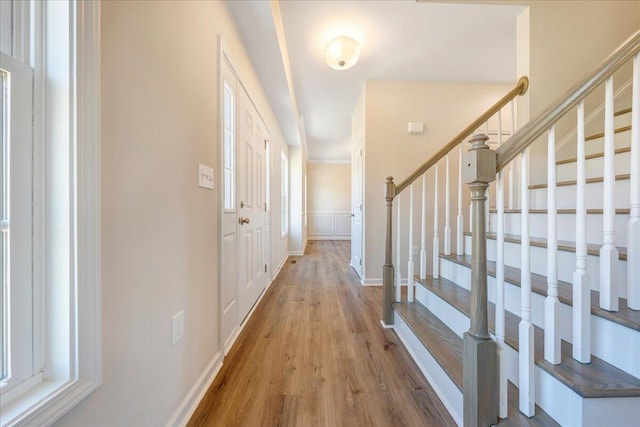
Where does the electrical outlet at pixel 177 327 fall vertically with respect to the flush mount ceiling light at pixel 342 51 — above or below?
below

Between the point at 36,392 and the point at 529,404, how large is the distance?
138cm

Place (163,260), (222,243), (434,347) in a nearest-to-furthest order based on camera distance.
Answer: (163,260)
(434,347)
(222,243)

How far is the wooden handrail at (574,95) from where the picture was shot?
2.69 feet

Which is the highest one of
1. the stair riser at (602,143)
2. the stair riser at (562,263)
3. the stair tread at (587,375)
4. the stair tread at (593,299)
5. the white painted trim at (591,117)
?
the white painted trim at (591,117)

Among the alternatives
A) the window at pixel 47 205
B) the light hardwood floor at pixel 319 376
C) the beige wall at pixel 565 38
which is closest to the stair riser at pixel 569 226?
Answer: the beige wall at pixel 565 38

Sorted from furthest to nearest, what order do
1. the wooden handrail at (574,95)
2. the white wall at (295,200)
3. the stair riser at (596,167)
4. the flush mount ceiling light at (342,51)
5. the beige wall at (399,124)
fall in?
the white wall at (295,200) → the beige wall at (399,124) → the flush mount ceiling light at (342,51) → the stair riser at (596,167) → the wooden handrail at (574,95)

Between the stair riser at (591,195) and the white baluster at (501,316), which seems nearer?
the white baluster at (501,316)

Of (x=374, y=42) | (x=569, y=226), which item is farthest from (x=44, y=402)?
(x=374, y=42)

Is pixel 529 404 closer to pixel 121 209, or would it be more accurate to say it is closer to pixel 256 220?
pixel 121 209

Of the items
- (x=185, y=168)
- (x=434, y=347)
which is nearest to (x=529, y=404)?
(x=434, y=347)

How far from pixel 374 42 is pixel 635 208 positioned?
7.63ft

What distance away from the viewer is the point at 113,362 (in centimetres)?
73

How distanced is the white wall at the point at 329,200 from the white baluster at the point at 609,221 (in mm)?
6796

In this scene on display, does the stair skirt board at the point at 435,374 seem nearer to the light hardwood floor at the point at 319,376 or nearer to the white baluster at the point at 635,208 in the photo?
the light hardwood floor at the point at 319,376
